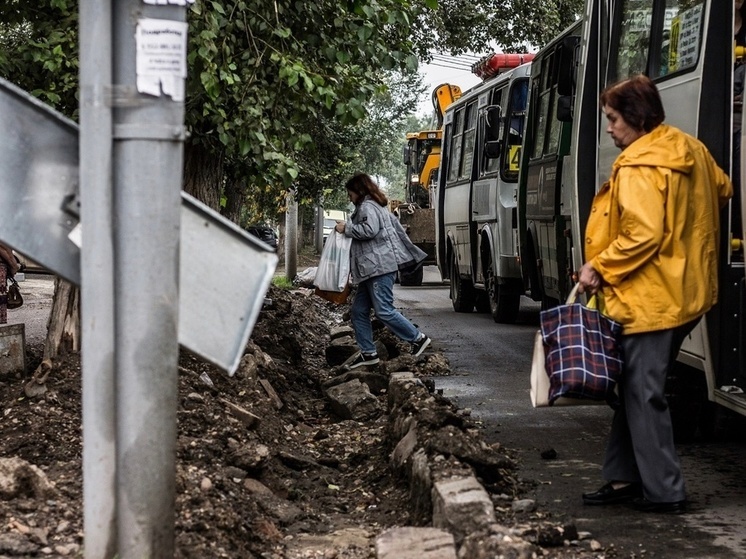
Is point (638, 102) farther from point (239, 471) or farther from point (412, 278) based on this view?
point (412, 278)

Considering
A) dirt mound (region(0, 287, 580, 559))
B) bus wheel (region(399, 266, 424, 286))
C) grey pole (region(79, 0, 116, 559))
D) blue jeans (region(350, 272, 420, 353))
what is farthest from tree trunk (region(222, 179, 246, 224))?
grey pole (region(79, 0, 116, 559))

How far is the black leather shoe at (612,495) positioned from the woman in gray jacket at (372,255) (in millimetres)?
5404

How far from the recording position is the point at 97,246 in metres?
3.14

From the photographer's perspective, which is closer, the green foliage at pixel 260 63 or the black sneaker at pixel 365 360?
the green foliage at pixel 260 63

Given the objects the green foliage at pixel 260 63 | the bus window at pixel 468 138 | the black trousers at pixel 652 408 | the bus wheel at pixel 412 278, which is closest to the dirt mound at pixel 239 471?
the black trousers at pixel 652 408

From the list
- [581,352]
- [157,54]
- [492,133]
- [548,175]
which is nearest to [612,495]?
[581,352]

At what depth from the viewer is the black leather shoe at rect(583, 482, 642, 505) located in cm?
599

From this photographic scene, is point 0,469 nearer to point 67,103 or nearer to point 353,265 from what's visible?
point 67,103

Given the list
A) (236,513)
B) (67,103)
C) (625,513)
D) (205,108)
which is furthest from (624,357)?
(67,103)

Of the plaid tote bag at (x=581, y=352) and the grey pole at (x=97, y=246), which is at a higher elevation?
the grey pole at (x=97, y=246)

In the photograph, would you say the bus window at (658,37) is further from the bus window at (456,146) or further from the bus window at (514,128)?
the bus window at (456,146)

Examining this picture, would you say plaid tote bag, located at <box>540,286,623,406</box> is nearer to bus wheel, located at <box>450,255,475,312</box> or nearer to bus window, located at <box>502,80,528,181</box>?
bus window, located at <box>502,80,528,181</box>

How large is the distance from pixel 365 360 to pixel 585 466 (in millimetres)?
4597

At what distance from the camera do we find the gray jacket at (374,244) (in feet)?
36.8
